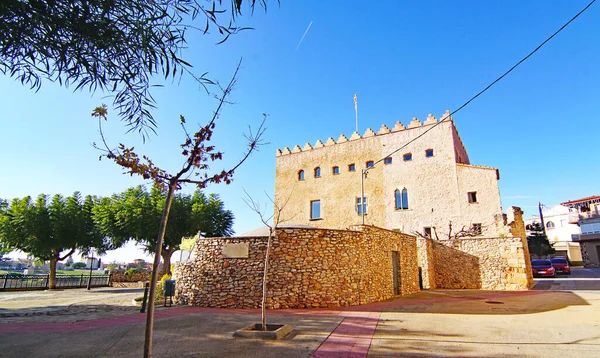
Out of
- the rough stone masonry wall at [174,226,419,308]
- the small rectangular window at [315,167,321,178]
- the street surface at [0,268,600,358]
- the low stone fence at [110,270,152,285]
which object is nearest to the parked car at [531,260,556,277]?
the street surface at [0,268,600,358]

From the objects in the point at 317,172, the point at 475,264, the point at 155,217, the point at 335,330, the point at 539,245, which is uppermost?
the point at 317,172

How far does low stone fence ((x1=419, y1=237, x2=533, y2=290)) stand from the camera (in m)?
16.2

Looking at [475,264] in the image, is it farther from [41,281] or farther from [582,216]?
[582,216]

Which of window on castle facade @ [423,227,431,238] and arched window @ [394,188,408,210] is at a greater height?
arched window @ [394,188,408,210]

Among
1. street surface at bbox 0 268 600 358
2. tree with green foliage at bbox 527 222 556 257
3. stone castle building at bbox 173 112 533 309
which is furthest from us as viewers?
tree with green foliage at bbox 527 222 556 257

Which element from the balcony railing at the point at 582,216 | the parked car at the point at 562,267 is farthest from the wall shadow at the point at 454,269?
the balcony railing at the point at 582,216

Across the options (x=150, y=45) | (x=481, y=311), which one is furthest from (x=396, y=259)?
(x=150, y=45)

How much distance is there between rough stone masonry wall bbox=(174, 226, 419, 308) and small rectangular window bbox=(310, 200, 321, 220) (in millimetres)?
14442

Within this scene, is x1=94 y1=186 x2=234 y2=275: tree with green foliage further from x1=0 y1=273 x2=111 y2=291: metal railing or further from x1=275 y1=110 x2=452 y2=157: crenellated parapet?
x1=275 y1=110 x2=452 y2=157: crenellated parapet

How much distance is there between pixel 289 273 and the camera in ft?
34.5

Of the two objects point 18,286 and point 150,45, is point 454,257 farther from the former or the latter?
point 18,286

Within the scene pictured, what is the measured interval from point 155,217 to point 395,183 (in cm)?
1794

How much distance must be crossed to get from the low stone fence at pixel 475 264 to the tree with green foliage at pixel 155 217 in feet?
52.5

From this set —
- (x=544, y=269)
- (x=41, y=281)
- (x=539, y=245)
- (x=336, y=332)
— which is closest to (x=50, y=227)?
(x=41, y=281)
